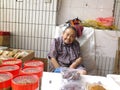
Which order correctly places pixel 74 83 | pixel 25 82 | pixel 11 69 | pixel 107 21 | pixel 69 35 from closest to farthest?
pixel 25 82
pixel 11 69
pixel 74 83
pixel 69 35
pixel 107 21

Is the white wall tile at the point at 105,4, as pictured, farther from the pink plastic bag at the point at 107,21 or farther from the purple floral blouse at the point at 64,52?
the purple floral blouse at the point at 64,52

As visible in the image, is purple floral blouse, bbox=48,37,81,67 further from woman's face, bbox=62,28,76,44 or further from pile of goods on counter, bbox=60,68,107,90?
pile of goods on counter, bbox=60,68,107,90

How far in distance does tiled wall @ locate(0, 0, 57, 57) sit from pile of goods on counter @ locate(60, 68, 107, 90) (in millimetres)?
1680

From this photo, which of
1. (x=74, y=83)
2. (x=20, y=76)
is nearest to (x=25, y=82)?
(x=20, y=76)

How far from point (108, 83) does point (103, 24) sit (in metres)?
1.52

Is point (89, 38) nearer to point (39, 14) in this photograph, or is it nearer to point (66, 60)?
point (66, 60)

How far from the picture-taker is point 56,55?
7.32 feet

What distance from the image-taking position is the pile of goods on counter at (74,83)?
3.28 feet

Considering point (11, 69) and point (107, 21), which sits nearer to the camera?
point (11, 69)

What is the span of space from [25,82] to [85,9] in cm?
230

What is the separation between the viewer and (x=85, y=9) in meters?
2.77

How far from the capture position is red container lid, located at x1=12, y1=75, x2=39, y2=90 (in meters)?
0.59

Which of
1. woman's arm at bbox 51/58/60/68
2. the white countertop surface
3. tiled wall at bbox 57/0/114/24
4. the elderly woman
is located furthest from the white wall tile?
the white countertop surface

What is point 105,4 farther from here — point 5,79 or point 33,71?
point 5,79
